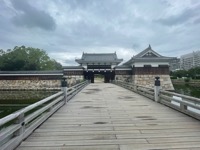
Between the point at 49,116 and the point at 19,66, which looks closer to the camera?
the point at 49,116

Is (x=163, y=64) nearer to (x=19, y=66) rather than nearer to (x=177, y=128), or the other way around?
(x=177, y=128)

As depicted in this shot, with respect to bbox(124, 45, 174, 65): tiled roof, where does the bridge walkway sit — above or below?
below

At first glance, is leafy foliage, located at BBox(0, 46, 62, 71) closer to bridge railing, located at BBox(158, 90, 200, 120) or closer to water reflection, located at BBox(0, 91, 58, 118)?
water reflection, located at BBox(0, 91, 58, 118)

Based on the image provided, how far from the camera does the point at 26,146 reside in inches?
122

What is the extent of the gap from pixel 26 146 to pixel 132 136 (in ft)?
5.96

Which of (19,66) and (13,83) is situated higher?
(19,66)

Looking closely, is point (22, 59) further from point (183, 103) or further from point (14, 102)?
point (183, 103)

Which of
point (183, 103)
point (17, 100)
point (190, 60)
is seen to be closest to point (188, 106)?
point (183, 103)

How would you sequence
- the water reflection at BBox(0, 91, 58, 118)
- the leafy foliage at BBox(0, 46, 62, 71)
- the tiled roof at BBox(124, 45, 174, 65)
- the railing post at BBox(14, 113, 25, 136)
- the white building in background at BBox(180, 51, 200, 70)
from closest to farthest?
the railing post at BBox(14, 113, 25, 136), the water reflection at BBox(0, 91, 58, 118), the tiled roof at BBox(124, 45, 174, 65), the leafy foliage at BBox(0, 46, 62, 71), the white building in background at BBox(180, 51, 200, 70)

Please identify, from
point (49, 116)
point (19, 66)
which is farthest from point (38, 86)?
point (49, 116)

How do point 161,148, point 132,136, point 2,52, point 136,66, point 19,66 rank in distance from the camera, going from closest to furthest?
point 161,148, point 132,136, point 136,66, point 19,66, point 2,52

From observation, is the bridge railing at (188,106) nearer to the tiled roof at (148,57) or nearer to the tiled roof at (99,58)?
the tiled roof at (148,57)

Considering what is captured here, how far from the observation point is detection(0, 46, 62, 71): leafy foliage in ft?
116

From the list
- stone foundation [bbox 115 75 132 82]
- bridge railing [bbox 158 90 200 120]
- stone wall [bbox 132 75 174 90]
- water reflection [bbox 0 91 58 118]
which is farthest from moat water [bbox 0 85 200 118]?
bridge railing [bbox 158 90 200 120]
